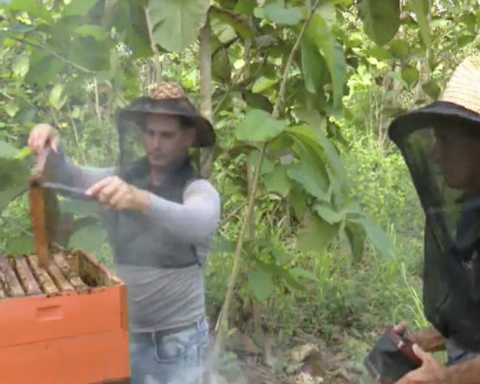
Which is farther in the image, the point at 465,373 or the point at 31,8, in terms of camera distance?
the point at 31,8

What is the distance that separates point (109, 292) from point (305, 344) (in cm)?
183

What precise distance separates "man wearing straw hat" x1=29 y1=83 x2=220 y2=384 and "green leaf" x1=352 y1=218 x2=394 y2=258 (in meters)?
0.48

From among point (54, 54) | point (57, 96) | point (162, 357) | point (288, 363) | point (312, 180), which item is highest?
point (54, 54)

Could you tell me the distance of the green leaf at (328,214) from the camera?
6.47 feet

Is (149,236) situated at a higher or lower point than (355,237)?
higher

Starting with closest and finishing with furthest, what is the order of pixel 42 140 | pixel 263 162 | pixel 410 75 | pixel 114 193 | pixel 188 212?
pixel 114 193 → pixel 188 212 → pixel 42 140 → pixel 263 162 → pixel 410 75

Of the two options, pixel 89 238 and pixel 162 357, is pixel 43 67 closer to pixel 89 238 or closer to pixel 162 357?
pixel 89 238

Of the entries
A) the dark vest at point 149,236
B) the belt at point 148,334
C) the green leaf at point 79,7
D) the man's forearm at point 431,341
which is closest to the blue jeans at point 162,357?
the belt at point 148,334

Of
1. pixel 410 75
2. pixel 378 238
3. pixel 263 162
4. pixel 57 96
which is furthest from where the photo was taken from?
pixel 410 75

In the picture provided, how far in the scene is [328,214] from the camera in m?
1.98

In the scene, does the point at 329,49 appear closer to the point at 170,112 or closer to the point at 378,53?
the point at 170,112

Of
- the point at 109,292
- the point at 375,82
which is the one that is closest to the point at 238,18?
the point at 109,292

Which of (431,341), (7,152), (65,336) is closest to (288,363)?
(431,341)

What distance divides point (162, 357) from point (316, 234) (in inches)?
23.4
